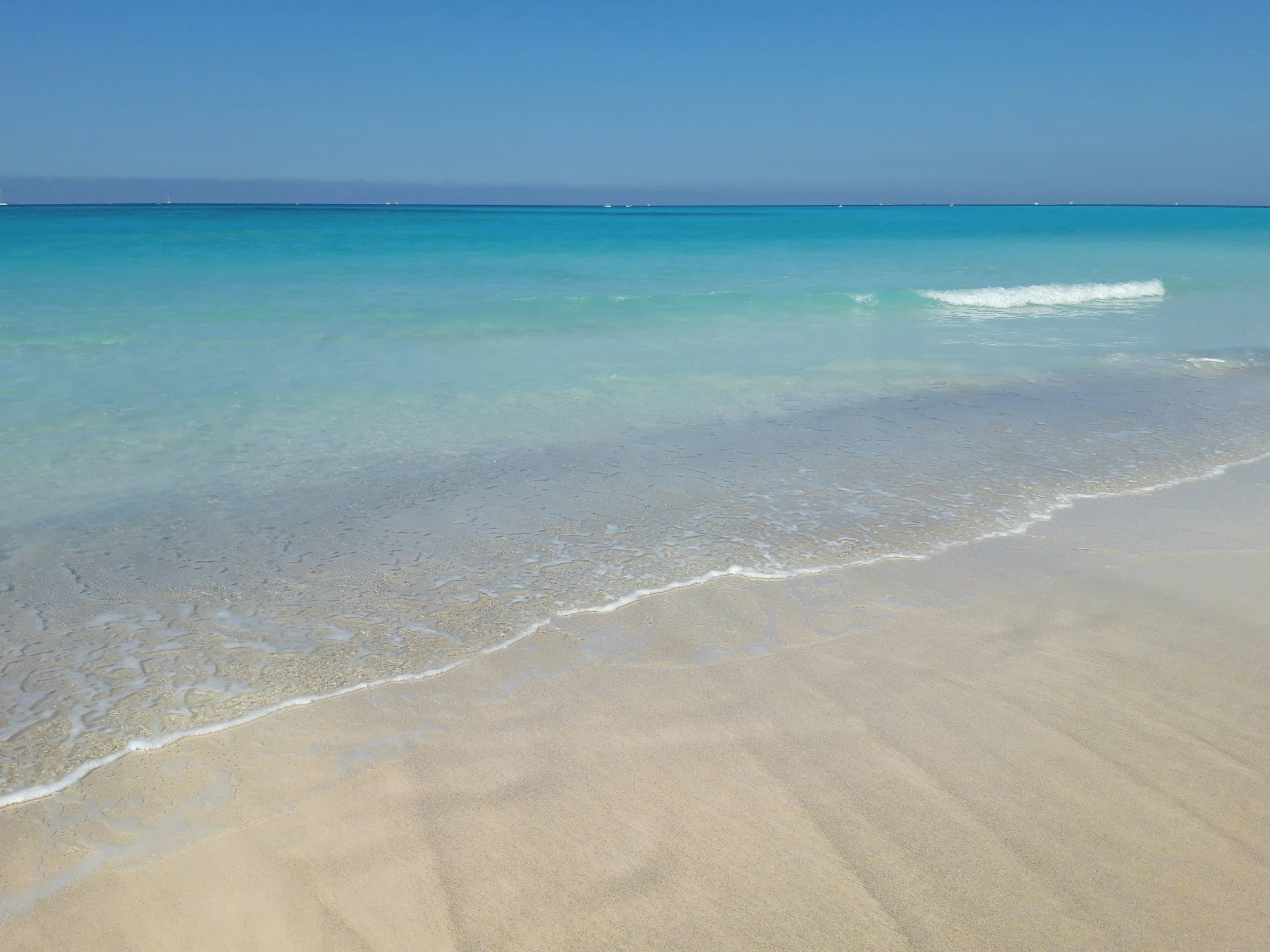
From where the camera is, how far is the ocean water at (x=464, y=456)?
12.6ft

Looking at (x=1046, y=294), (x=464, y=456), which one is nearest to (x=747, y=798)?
(x=464, y=456)

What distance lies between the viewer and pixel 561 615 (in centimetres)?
407

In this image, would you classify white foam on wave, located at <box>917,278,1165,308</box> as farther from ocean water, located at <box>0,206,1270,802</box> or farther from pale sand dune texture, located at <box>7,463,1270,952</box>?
pale sand dune texture, located at <box>7,463,1270,952</box>

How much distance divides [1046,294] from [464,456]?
16.5 metres

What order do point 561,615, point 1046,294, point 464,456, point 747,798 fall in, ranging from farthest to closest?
point 1046,294
point 464,456
point 561,615
point 747,798

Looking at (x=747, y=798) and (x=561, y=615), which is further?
(x=561, y=615)

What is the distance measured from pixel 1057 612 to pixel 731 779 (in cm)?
203

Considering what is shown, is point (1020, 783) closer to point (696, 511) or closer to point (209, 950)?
point (209, 950)

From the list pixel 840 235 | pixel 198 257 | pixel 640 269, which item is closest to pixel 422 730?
pixel 640 269

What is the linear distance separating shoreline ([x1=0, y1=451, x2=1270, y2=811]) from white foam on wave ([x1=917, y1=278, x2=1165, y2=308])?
1257cm

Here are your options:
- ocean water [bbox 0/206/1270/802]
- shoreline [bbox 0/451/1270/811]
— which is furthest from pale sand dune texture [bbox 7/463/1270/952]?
ocean water [bbox 0/206/1270/802]

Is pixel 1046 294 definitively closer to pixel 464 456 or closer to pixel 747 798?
pixel 464 456

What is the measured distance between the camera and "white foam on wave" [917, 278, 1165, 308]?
18469 millimetres

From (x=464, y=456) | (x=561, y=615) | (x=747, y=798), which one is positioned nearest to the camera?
(x=747, y=798)
